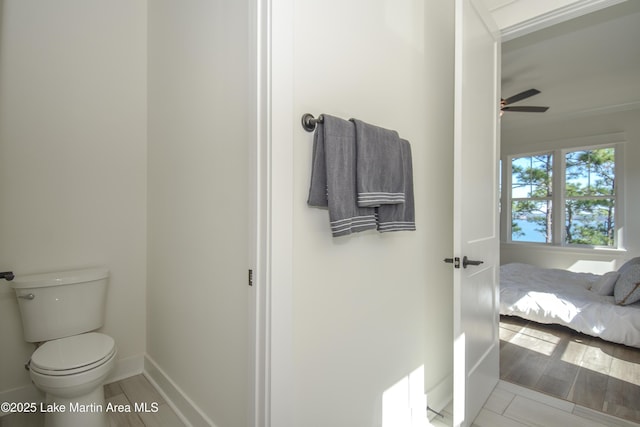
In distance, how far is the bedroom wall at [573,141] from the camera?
167 inches

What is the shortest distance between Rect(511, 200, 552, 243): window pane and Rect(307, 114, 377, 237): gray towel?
5.29 meters

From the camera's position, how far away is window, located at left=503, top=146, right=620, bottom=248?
4.56 m

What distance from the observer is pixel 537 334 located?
2895 millimetres

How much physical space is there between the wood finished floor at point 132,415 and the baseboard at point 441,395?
1.33m

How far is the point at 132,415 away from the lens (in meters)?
1.70

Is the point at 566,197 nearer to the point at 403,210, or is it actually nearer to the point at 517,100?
the point at 517,100

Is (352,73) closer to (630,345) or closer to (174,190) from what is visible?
(174,190)

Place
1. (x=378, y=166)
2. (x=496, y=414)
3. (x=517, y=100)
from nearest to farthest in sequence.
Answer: (x=378, y=166) → (x=496, y=414) → (x=517, y=100)

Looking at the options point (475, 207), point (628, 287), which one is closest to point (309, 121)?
point (475, 207)

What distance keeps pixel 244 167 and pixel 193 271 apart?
0.69 meters

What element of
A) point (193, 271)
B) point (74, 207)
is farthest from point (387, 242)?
point (74, 207)

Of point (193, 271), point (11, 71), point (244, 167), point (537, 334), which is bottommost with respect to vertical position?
point (537, 334)

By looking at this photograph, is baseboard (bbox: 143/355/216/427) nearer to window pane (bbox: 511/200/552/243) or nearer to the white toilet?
the white toilet

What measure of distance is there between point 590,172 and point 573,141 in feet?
1.70
